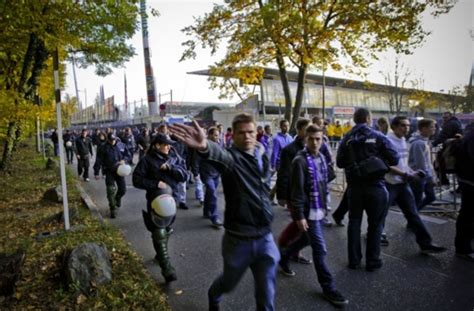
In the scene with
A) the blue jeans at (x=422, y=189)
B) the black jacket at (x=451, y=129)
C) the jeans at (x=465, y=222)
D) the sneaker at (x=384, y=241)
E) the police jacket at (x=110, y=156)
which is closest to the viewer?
the jeans at (x=465, y=222)

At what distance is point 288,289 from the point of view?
139 inches

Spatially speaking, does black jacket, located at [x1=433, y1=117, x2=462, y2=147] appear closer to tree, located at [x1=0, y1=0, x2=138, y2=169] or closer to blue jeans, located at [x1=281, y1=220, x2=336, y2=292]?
blue jeans, located at [x1=281, y1=220, x2=336, y2=292]

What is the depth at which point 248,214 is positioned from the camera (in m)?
2.40

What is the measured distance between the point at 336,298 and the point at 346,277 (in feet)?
2.25

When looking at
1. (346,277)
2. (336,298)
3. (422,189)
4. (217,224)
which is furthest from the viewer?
(217,224)

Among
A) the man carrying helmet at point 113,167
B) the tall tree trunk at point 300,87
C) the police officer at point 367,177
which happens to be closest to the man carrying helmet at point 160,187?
the police officer at point 367,177

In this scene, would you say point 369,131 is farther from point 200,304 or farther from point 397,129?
point 200,304

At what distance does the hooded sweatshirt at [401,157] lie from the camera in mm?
4312

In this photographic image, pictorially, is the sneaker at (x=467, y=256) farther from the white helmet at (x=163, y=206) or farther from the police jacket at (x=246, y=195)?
the white helmet at (x=163, y=206)

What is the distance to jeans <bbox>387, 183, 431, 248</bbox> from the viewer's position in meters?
4.32

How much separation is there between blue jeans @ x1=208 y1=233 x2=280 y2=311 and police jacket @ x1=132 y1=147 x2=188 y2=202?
69.0 inches

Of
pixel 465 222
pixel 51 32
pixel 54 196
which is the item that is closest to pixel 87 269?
pixel 465 222

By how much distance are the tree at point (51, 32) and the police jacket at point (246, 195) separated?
5453mm

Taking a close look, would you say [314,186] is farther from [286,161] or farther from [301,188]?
[286,161]
